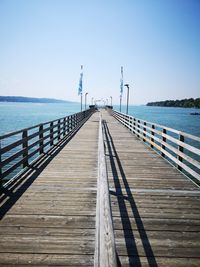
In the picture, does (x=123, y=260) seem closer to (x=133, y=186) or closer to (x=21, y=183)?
(x=133, y=186)

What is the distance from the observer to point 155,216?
4.07 metres

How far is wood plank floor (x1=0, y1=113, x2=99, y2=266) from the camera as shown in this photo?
296cm

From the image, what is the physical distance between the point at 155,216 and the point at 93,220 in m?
1.18

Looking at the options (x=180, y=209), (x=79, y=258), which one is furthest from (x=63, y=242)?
(x=180, y=209)

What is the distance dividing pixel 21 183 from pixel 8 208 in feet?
4.58

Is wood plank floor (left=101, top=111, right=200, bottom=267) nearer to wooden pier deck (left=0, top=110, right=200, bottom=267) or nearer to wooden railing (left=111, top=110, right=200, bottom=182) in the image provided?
wooden pier deck (left=0, top=110, right=200, bottom=267)

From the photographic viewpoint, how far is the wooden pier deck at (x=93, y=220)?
3.00m

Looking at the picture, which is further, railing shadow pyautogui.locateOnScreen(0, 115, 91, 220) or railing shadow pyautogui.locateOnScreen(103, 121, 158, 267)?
railing shadow pyautogui.locateOnScreen(0, 115, 91, 220)

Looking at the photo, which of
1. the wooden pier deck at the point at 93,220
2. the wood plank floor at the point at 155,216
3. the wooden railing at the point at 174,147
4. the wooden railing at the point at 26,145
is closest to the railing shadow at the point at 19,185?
the wooden pier deck at the point at 93,220

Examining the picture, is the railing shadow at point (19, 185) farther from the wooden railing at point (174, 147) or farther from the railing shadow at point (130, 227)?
the wooden railing at point (174, 147)

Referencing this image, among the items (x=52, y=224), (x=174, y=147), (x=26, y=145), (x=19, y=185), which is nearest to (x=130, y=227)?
(x=52, y=224)

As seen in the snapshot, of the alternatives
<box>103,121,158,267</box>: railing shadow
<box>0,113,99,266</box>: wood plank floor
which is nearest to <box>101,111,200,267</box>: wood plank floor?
<box>103,121,158,267</box>: railing shadow

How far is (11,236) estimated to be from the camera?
11.1ft

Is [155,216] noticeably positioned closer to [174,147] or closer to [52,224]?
[52,224]
